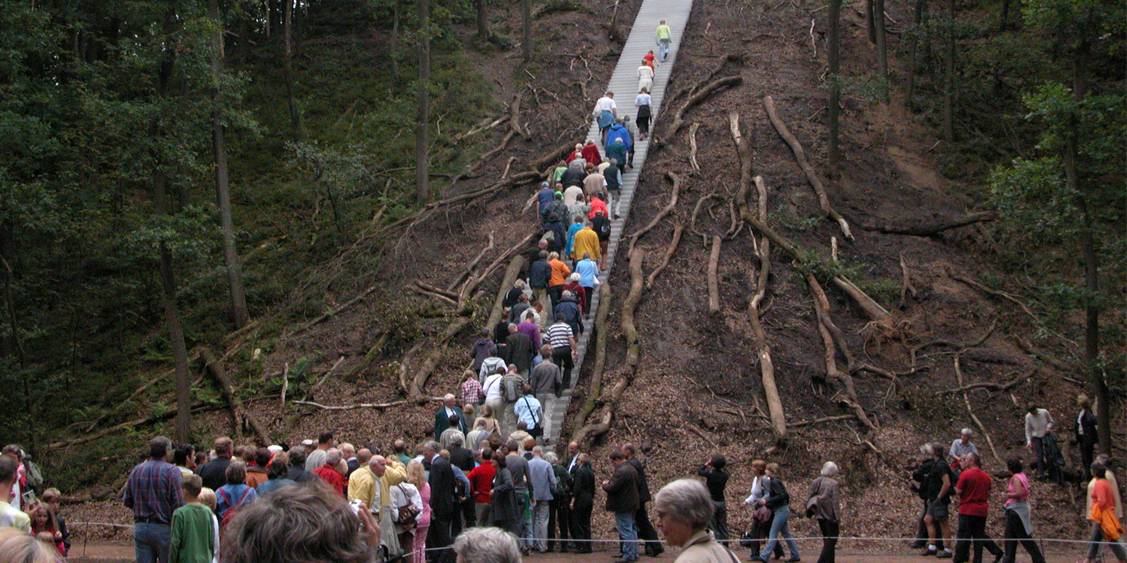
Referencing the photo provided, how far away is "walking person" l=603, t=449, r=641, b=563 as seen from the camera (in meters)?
14.4

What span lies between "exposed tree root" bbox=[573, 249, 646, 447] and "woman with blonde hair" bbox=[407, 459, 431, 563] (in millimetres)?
6487

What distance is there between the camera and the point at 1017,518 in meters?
13.9

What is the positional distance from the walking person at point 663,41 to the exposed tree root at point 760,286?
4.75 meters

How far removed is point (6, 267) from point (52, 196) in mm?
1932

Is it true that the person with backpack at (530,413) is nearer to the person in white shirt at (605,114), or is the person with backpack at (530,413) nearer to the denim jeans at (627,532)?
the denim jeans at (627,532)

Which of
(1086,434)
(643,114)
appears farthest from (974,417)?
(643,114)

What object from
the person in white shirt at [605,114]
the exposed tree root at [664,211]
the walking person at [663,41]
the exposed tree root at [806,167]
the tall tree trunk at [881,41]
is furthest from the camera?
the walking person at [663,41]

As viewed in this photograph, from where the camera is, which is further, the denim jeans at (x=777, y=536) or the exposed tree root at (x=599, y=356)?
the exposed tree root at (x=599, y=356)

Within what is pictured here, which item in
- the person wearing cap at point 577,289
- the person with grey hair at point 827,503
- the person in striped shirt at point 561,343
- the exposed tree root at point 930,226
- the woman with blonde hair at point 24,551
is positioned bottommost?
the person with grey hair at point 827,503

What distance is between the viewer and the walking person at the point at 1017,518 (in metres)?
13.6

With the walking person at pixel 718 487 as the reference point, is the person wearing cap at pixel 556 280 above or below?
above

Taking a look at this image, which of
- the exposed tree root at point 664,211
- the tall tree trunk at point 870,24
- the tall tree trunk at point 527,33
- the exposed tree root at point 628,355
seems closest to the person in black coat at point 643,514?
the exposed tree root at point 628,355

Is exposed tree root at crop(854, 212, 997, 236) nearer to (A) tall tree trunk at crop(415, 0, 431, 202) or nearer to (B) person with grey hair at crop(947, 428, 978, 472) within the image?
(B) person with grey hair at crop(947, 428, 978, 472)

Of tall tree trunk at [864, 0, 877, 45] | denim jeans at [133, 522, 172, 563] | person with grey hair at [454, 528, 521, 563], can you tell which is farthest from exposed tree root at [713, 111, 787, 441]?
person with grey hair at [454, 528, 521, 563]
